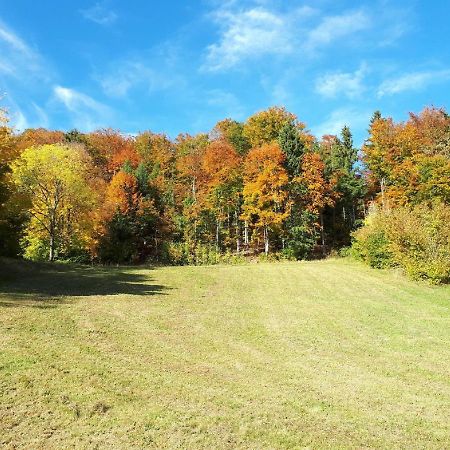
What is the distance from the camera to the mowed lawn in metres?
7.86

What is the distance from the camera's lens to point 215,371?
1128cm

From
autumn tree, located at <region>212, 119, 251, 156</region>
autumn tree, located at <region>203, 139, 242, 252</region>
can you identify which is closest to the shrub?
autumn tree, located at <region>203, 139, 242, 252</region>

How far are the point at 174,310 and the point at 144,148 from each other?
51295 millimetres

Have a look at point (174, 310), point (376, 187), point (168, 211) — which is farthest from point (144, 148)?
point (174, 310)

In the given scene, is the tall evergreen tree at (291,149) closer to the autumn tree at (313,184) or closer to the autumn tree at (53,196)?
the autumn tree at (313,184)

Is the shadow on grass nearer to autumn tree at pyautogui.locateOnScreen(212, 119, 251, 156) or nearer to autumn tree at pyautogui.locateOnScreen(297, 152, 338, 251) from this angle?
autumn tree at pyautogui.locateOnScreen(297, 152, 338, 251)

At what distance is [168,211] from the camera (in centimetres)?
5375

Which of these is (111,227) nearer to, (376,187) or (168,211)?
(168,211)

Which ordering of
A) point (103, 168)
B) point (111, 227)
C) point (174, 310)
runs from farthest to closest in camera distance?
point (103, 168) → point (111, 227) → point (174, 310)

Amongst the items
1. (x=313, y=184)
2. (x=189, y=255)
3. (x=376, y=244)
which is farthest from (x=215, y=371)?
(x=313, y=184)

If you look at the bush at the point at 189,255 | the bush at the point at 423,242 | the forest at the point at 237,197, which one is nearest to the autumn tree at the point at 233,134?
the forest at the point at 237,197

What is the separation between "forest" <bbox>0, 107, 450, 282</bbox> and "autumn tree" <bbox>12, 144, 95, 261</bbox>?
96 millimetres

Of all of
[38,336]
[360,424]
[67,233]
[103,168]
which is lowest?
[360,424]

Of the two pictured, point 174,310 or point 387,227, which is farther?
point 387,227
